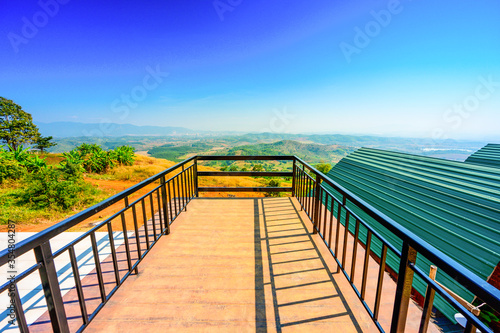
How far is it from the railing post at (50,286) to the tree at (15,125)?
30689mm

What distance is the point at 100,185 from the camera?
10070 millimetres

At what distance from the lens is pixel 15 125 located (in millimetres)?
21109

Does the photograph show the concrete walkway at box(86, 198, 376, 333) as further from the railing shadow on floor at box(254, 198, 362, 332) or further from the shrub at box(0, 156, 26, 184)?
the shrub at box(0, 156, 26, 184)

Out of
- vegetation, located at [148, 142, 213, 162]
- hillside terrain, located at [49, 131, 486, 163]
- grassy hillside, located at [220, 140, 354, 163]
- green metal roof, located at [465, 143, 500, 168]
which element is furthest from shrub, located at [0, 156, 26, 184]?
vegetation, located at [148, 142, 213, 162]

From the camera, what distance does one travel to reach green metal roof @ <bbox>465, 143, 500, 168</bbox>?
155 inches

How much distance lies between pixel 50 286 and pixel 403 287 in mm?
2012

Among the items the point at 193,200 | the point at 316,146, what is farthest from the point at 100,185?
the point at 316,146

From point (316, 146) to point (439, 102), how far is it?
103 ft

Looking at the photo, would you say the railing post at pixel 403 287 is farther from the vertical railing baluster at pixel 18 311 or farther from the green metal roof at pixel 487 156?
the green metal roof at pixel 487 156

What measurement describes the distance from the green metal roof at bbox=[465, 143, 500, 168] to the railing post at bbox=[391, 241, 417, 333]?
4777 mm

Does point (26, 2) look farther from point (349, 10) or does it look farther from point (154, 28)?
point (349, 10)

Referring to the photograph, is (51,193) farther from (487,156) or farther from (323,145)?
(323,145)

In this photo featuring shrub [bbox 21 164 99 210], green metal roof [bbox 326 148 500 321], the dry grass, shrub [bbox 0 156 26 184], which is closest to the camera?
green metal roof [bbox 326 148 500 321]

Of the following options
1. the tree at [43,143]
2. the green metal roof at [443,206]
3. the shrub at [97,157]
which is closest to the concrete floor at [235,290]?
the green metal roof at [443,206]
